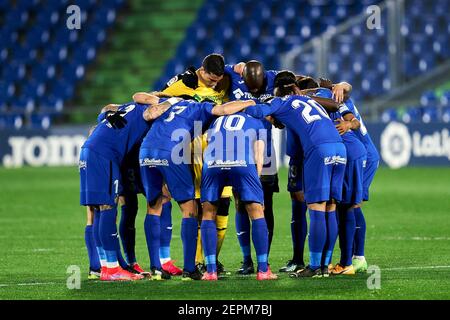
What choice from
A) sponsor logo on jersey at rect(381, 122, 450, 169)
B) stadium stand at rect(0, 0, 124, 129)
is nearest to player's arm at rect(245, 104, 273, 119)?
sponsor logo on jersey at rect(381, 122, 450, 169)

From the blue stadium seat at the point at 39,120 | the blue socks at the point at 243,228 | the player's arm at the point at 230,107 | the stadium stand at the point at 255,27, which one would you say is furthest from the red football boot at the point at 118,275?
the stadium stand at the point at 255,27

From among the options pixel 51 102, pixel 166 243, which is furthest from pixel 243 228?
pixel 51 102

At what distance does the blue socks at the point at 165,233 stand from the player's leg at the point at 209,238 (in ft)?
2.40

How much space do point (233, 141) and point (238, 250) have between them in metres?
3.13

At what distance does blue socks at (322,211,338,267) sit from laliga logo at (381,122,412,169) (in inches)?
595

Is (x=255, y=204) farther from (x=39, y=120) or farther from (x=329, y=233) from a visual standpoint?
(x=39, y=120)

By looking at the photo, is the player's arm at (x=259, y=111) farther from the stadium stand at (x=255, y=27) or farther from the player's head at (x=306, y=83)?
the stadium stand at (x=255, y=27)

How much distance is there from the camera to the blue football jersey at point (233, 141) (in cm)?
985

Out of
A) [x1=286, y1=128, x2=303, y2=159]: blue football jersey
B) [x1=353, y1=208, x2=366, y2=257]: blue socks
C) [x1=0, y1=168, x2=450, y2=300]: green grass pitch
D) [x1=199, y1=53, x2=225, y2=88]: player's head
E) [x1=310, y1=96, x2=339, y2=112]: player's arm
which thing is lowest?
[x1=0, y1=168, x2=450, y2=300]: green grass pitch

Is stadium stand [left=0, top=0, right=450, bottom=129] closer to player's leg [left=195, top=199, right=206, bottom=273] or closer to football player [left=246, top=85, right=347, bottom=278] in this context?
player's leg [left=195, top=199, right=206, bottom=273]

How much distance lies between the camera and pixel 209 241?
32.1 feet

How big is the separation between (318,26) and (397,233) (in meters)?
15.2

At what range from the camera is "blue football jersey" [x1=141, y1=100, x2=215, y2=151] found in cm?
1014
